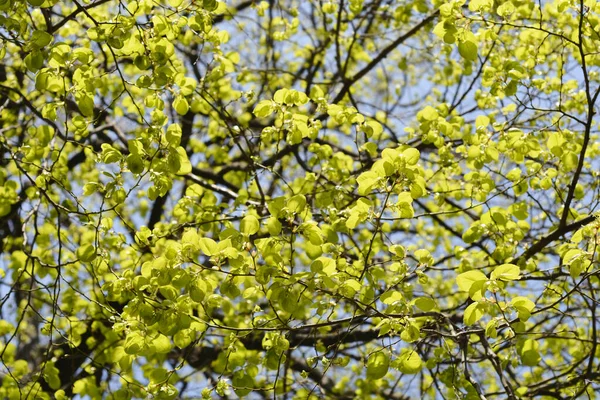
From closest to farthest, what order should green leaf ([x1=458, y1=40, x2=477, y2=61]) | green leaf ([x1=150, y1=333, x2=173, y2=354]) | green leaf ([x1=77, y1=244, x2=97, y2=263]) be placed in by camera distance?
green leaf ([x1=150, y1=333, x2=173, y2=354])
green leaf ([x1=458, y1=40, x2=477, y2=61])
green leaf ([x1=77, y1=244, x2=97, y2=263])

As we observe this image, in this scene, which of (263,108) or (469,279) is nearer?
(469,279)

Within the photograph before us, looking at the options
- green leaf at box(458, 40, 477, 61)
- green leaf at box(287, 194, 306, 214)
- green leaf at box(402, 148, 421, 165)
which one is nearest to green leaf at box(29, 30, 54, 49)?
green leaf at box(287, 194, 306, 214)

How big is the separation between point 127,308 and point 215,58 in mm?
1732

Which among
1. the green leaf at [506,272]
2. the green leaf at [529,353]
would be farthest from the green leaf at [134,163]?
the green leaf at [529,353]

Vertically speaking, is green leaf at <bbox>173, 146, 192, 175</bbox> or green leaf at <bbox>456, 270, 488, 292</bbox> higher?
green leaf at <bbox>173, 146, 192, 175</bbox>

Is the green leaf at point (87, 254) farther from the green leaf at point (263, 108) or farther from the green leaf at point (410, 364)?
the green leaf at point (410, 364)

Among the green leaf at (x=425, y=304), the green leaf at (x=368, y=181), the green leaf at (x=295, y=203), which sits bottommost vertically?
the green leaf at (x=425, y=304)

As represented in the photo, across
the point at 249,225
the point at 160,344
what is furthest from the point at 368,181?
the point at 160,344

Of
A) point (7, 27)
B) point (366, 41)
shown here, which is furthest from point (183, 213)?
point (366, 41)

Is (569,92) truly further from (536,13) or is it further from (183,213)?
(183,213)

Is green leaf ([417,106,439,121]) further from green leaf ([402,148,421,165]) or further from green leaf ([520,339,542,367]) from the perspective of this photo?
green leaf ([520,339,542,367])

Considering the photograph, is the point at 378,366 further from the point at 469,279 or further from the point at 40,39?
the point at 40,39

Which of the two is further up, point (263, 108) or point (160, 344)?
point (263, 108)

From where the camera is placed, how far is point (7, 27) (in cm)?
250
